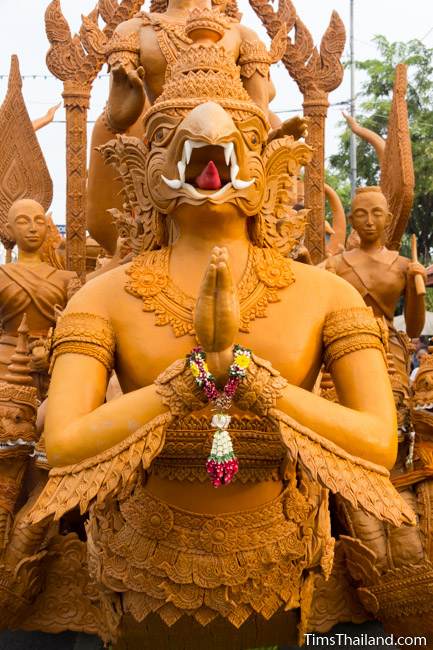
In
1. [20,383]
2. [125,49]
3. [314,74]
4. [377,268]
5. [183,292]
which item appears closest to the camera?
[183,292]

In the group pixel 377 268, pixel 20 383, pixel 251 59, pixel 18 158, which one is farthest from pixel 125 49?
pixel 377 268

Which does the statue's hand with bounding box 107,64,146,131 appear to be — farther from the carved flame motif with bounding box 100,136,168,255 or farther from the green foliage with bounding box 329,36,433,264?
the green foliage with bounding box 329,36,433,264

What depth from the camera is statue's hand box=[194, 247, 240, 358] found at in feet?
6.23

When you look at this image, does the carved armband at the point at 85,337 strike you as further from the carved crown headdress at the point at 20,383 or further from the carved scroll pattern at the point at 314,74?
the carved scroll pattern at the point at 314,74

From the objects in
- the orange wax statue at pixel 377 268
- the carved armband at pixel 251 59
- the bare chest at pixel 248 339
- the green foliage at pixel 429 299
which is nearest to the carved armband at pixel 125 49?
the carved armband at pixel 251 59

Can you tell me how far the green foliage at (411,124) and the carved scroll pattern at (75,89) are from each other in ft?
53.5

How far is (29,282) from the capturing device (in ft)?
14.3

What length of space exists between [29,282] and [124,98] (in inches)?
56.7

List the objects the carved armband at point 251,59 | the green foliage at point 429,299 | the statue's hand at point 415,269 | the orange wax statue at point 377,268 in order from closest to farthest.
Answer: the carved armband at point 251,59, the statue's hand at point 415,269, the orange wax statue at point 377,268, the green foliage at point 429,299

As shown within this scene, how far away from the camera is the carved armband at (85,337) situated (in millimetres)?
2301

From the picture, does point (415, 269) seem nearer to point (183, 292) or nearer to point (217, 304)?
point (183, 292)

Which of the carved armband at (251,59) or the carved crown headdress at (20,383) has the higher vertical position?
the carved armband at (251,59)

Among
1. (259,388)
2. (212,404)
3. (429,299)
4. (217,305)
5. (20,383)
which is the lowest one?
(429,299)

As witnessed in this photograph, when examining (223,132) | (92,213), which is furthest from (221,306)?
(92,213)
